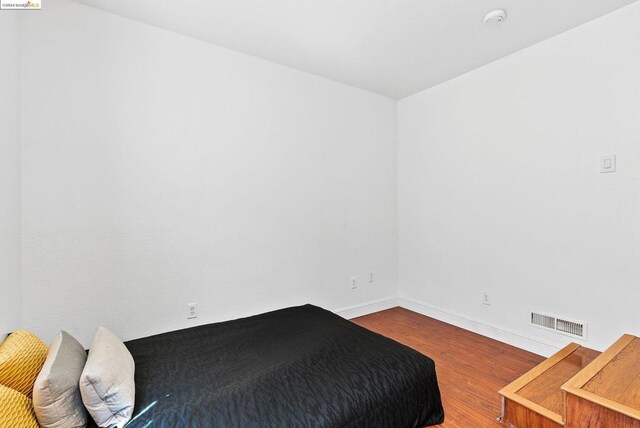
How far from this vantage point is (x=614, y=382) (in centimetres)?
150

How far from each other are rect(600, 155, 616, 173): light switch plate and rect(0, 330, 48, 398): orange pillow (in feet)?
11.6

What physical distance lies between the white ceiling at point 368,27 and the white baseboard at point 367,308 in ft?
8.24

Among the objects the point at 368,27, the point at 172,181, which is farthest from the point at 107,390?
the point at 368,27

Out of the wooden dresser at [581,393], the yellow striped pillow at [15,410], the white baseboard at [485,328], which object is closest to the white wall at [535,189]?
the white baseboard at [485,328]

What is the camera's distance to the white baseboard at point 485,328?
2559mm

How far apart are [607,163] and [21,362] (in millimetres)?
3580

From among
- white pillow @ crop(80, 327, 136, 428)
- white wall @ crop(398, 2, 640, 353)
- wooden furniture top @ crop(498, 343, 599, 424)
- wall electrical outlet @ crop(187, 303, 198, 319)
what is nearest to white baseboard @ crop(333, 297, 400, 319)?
white wall @ crop(398, 2, 640, 353)

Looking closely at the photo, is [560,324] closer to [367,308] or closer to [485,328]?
[485,328]

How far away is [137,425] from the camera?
1287 millimetres

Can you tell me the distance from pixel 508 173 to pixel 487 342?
1.54m

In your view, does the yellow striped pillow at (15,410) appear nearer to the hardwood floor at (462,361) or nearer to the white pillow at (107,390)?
the white pillow at (107,390)

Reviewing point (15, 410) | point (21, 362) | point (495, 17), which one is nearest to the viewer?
point (15, 410)

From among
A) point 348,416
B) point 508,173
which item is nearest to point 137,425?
point 348,416

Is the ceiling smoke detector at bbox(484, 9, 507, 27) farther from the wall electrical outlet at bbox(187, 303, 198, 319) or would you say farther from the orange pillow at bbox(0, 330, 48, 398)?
the orange pillow at bbox(0, 330, 48, 398)
